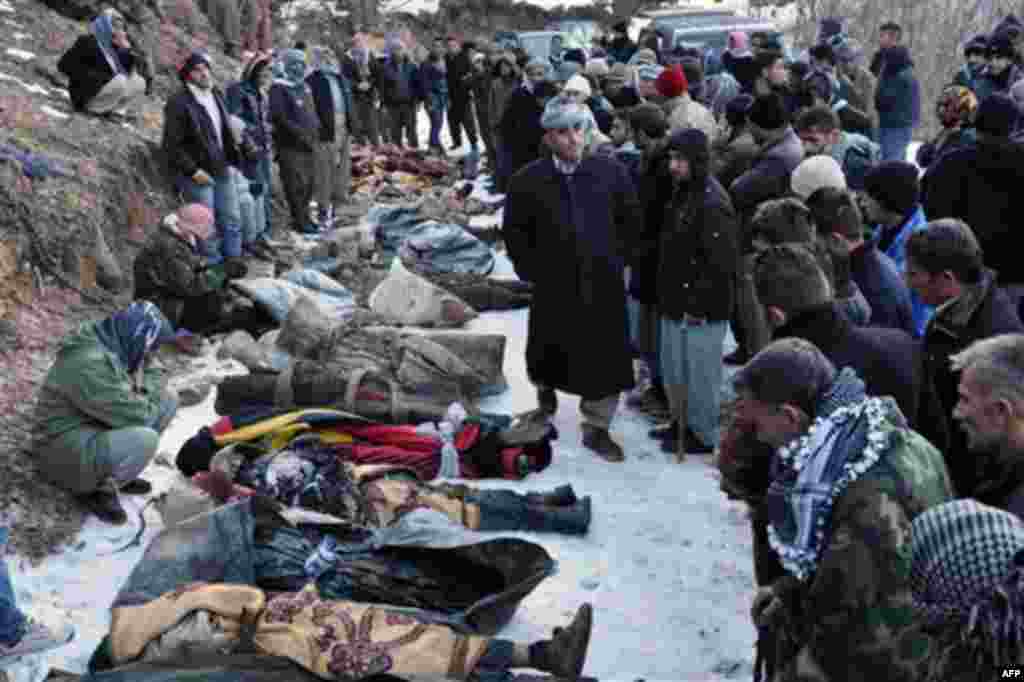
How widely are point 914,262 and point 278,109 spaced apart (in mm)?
8642

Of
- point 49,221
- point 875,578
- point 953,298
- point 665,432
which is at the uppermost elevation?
point 953,298

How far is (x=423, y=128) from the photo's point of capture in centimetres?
2134

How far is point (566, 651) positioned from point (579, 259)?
2.64 m

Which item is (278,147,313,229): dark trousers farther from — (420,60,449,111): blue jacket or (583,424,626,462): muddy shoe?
(420,60,449,111): blue jacket

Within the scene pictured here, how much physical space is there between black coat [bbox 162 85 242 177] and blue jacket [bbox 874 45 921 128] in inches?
270

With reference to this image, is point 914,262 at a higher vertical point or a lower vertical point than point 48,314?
higher

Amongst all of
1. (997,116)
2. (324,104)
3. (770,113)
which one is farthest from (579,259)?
(324,104)

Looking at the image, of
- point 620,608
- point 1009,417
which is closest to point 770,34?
point 620,608

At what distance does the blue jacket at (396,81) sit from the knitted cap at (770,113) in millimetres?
11465

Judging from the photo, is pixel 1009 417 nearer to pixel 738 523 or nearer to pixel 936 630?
pixel 936 630

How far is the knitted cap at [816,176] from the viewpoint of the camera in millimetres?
5387

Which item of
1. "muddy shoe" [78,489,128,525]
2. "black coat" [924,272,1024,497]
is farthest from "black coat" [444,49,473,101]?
"black coat" [924,272,1024,497]

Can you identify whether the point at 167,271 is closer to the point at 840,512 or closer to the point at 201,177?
the point at 201,177

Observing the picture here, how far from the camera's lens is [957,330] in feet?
12.1
